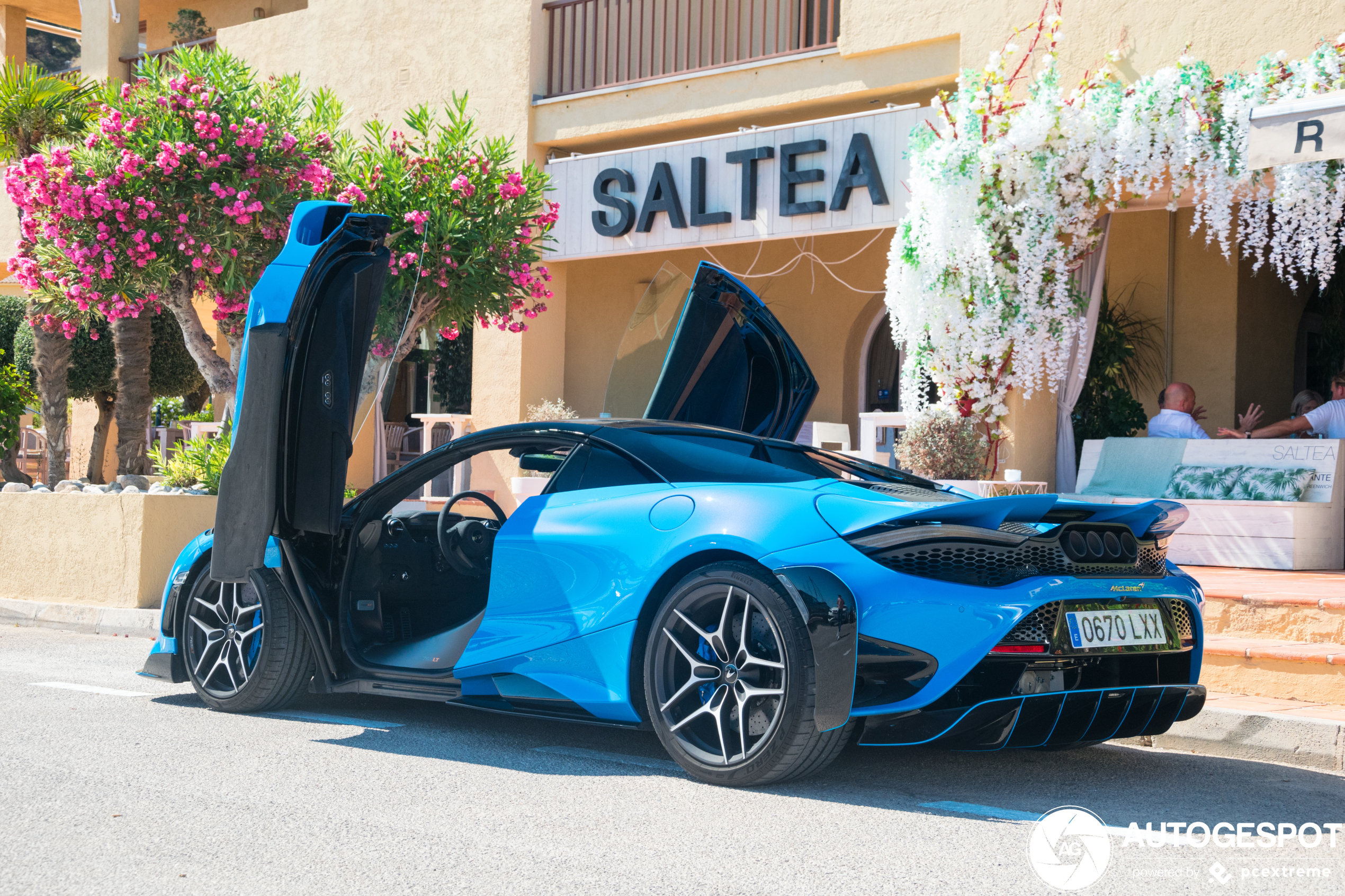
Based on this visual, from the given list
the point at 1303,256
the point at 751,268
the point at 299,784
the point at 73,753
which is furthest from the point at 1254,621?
the point at 751,268

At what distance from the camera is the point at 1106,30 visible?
1072 centimetres

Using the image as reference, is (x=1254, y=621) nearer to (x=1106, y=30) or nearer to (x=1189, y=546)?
(x=1189, y=546)

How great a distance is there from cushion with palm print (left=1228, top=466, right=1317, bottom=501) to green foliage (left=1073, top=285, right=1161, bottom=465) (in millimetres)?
2437

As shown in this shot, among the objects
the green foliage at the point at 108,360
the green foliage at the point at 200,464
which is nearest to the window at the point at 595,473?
the green foliage at the point at 200,464

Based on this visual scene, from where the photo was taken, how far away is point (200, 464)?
10.7 metres

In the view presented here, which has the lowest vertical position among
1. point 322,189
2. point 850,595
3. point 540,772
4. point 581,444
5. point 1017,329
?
point 540,772

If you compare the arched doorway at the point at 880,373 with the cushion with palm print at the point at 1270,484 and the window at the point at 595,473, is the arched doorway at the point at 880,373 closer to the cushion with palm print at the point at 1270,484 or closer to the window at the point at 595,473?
the cushion with palm print at the point at 1270,484

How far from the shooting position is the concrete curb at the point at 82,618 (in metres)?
9.28

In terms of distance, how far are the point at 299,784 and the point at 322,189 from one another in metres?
7.10

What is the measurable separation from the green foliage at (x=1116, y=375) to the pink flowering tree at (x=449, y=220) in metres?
5.17

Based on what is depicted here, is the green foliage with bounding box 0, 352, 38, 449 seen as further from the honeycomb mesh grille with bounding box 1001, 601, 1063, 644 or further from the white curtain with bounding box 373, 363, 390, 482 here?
the honeycomb mesh grille with bounding box 1001, 601, 1063, 644

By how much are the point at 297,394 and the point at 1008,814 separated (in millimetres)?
3136

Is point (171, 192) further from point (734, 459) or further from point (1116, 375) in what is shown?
point (1116, 375)

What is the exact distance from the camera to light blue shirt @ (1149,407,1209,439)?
1037 centimetres
